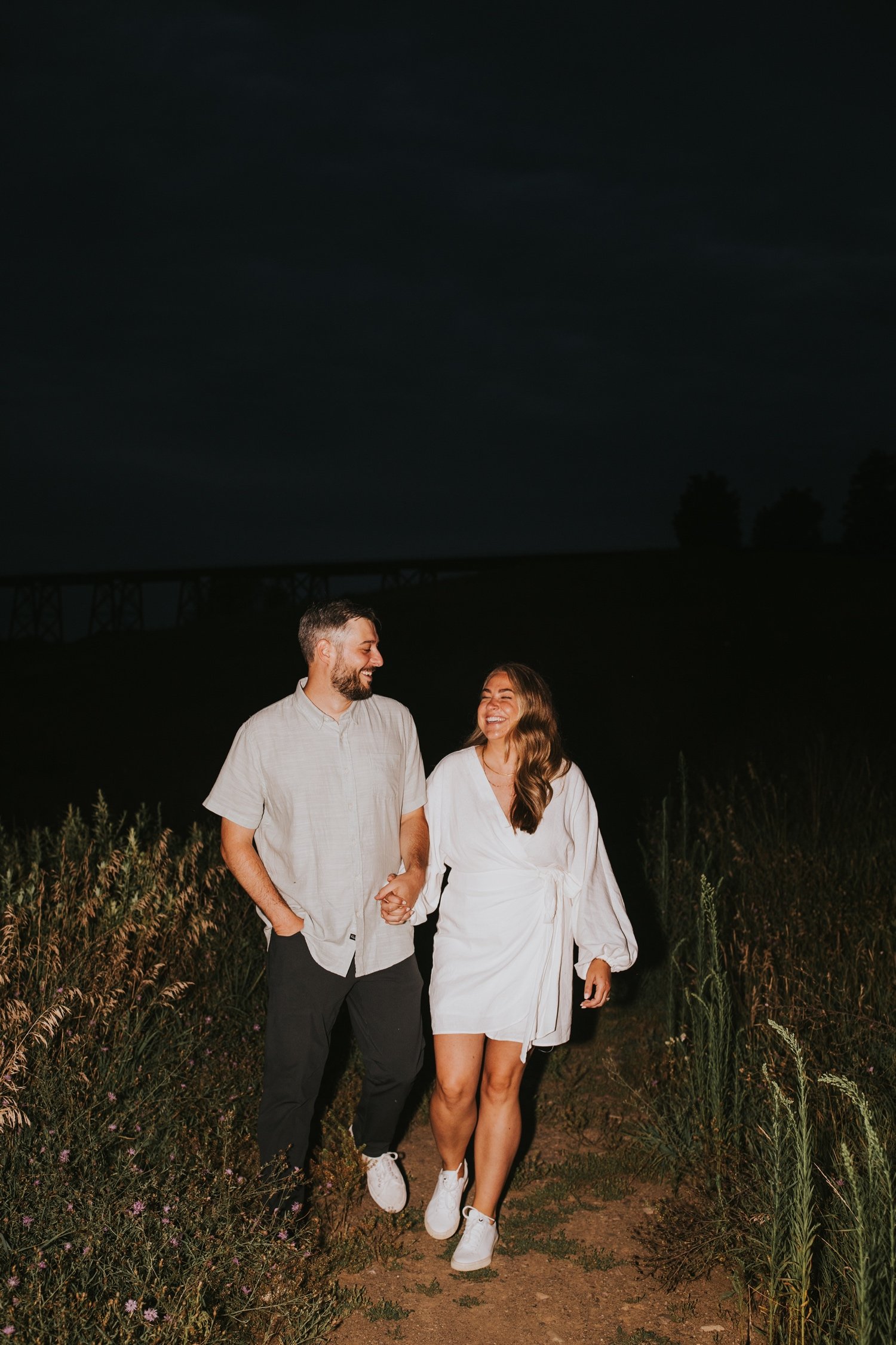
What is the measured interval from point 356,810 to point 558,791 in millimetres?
746

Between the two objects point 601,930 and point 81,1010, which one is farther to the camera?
point 81,1010

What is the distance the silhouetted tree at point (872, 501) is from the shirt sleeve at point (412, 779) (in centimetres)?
6503

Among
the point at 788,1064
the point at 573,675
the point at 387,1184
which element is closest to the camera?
the point at 387,1184

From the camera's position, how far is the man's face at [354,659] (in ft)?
13.5

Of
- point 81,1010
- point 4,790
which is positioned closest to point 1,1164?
point 81,1010

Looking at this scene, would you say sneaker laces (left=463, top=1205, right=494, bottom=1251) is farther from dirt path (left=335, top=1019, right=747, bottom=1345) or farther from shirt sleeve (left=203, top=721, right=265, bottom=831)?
shirt sleeve (left=203, top=721, right=265, bottom=831)

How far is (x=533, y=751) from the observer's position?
411 centimetres

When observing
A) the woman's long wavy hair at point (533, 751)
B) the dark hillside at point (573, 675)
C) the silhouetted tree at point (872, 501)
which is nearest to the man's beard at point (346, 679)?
the woman's long wavy hair at point (533, 751)

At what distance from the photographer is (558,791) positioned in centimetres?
416

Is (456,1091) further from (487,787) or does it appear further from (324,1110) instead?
(324,1110)

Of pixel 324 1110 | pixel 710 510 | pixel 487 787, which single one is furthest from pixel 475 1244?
pixel 710 510

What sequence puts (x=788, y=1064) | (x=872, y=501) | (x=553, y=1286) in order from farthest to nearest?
(x=872, y=501)
(x=788, y=1064)
(x=553, y=1286)

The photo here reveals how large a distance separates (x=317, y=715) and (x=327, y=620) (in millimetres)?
351

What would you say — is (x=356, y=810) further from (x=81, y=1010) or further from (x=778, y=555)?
(x=778, y=555)
